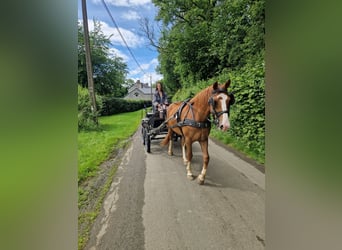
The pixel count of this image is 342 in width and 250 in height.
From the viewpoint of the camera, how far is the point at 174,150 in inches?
127

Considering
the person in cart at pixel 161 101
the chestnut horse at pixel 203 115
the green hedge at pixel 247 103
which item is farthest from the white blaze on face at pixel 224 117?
the person in cart at pixel 161 101

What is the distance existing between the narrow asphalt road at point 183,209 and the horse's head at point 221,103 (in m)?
0.60

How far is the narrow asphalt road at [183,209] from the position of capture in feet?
4.27

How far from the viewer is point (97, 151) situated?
3.03m

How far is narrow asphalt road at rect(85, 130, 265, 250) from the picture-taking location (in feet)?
4.27

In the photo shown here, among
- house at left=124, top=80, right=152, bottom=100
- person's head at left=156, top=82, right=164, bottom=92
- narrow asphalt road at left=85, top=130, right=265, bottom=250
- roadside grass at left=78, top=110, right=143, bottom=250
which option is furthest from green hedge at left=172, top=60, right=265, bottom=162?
roadside grass at left=78, top=110, right=143, bottom=250

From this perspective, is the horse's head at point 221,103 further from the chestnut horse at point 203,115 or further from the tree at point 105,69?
the tree at point 105,69

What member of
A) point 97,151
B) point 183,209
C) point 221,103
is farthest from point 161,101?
point 183,209

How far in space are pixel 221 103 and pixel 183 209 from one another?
96 cm

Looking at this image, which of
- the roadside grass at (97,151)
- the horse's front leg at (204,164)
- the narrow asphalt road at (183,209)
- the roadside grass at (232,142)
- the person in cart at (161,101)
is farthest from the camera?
the person in cart at (161,101)

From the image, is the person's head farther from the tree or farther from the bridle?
A: the bridle
